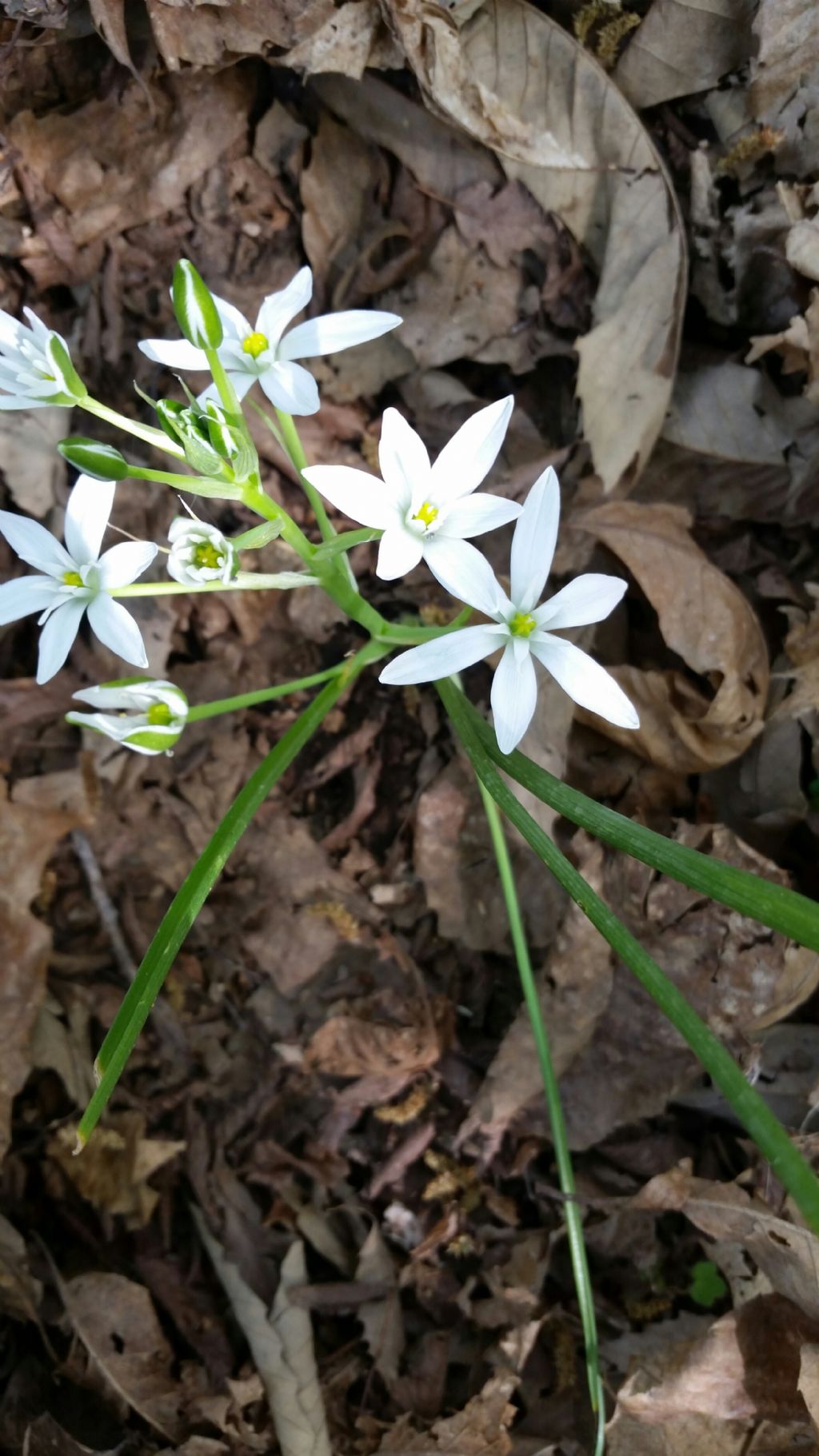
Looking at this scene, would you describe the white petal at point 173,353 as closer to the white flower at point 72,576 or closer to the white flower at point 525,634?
the white flower at point 72,576

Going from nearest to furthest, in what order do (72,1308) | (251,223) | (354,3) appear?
(354,3), (72,1308), (251,223)

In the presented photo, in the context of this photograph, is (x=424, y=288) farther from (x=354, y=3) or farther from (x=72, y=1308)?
(x=72, y=1308)

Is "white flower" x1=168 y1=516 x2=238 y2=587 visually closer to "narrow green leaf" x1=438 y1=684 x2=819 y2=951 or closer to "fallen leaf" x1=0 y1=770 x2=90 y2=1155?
"narrow green leaf" x1=438 y1=684 x2=819 y2=951

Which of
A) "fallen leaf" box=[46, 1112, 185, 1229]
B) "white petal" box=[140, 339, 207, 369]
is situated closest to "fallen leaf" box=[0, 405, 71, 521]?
"white petal" box=[140, 339, 207, 369]

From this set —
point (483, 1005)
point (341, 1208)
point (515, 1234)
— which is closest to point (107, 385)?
point (483, 1005)

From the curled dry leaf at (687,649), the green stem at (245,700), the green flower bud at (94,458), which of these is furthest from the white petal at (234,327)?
the curled dry leaf at (687,649)

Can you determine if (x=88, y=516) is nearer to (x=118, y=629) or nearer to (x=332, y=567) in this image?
(x=118, y=629)
